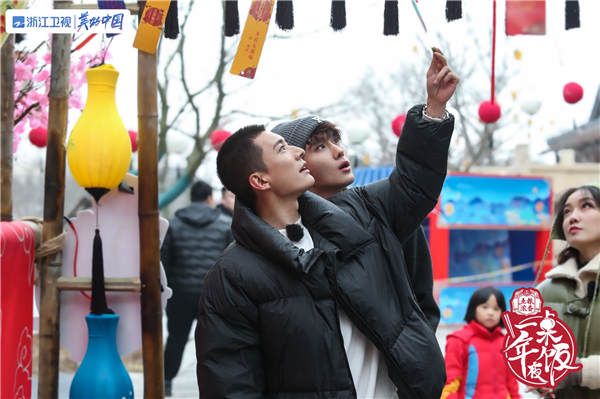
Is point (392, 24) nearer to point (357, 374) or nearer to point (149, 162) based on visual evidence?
point (149, 162)

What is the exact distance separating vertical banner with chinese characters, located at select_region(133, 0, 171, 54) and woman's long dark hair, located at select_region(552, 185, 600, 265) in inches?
75.4

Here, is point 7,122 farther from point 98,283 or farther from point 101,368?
point 101,368

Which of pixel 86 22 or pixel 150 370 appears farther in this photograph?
pixel 150 370

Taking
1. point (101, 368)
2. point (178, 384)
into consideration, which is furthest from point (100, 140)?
point (178, 384)

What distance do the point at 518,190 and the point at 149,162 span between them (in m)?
12.0

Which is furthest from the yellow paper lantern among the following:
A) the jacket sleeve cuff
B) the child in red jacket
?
the child in red jacket

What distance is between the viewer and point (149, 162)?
4.05 meters

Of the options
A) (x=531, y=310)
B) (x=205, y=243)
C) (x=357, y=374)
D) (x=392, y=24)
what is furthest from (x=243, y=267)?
(x=205, y=243)

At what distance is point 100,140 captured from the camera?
4.00m

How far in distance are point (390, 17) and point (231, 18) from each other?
76 centimetres

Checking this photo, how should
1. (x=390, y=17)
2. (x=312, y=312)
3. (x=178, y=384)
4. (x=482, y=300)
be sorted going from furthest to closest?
(x=178, y=384), (x=482, y=300), (x=390, y=17), (x=312, y=312)

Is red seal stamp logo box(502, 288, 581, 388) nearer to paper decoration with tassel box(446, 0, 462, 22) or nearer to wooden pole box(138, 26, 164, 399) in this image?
paper decoration with tassel box(446, 0, 462, 22)

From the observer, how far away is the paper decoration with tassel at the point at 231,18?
14.2 feet

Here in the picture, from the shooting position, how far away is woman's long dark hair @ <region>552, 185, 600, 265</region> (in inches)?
153
